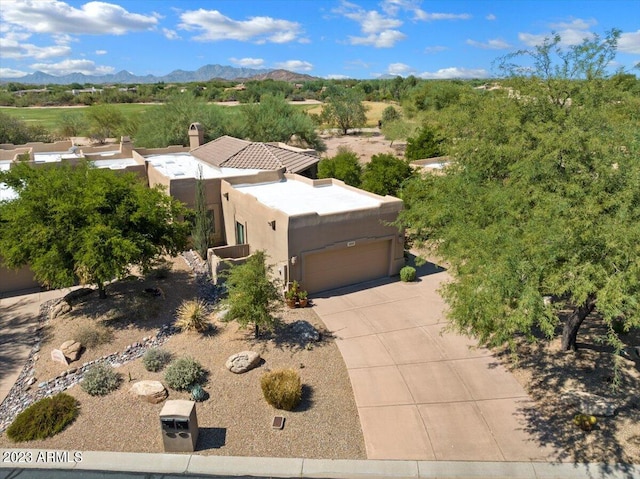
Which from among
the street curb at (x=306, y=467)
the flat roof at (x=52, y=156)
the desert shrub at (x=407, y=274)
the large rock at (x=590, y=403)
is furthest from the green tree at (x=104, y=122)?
the large rock at (x=590, y=403)

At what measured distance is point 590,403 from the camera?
459 inches

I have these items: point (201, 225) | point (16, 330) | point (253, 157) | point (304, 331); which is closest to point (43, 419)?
point (16, 330)

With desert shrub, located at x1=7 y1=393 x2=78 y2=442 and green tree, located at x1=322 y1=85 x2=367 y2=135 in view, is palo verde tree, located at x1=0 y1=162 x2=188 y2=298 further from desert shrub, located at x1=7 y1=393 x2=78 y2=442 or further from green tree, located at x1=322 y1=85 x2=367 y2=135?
green tree, located at x1=322 y1=85 x2=367 y2=135

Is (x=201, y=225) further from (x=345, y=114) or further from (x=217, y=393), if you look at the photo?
(x=345, y=114)

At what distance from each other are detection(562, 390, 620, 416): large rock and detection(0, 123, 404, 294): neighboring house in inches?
362

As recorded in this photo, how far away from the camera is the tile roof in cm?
2623

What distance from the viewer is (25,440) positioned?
10.8 metres

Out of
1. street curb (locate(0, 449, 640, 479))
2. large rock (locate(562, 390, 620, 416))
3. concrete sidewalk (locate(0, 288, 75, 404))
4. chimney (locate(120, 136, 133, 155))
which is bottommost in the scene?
concrete sidewalk (locate(0, 288, 75, 404))

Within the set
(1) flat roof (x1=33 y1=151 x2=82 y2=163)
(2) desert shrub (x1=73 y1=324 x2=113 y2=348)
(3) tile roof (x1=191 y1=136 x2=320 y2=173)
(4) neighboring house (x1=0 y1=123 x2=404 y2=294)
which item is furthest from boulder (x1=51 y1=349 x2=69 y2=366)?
(1) flat roof (x1=33 y1=151 x2=82 y2=163)

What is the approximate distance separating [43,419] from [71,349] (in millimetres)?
3335

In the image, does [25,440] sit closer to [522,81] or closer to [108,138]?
[522,81]

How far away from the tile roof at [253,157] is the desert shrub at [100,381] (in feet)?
50.4

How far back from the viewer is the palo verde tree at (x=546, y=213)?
945 centimetres

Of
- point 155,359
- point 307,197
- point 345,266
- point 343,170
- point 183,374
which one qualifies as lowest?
point 155,359
